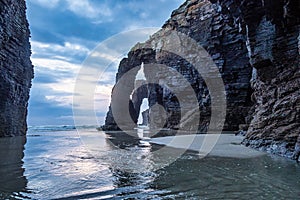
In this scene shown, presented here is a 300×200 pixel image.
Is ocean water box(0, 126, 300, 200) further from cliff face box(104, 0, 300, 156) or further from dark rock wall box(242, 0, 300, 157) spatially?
cliff face box(104, 0, 300, 156)

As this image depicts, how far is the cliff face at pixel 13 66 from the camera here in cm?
2220

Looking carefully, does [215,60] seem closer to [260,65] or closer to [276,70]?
[260,65]

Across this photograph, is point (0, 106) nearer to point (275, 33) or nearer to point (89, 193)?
point (89, 193)

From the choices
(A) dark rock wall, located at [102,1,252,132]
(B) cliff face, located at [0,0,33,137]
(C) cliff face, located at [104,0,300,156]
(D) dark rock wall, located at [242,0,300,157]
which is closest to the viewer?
(D) dark rock wall, located at [242,0,300,157]

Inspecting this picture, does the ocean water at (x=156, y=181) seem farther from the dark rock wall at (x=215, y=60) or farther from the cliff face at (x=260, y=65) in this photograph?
the dark rock wall at (x=215, y=60)

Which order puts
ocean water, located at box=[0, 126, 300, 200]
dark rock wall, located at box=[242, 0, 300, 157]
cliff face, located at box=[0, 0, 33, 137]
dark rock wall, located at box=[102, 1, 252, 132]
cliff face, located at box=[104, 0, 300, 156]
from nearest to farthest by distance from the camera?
ocean water, located at box=[0, 126, 300, 200] < dark rock wall, located at box=[242, 0, 300, 157] < cliff face, located at box=[104, 0, 300, 156] < cliff face, located at box=[0, 0, 33, 137] < dark rock wall, located at box=[102, 1, 252, 132]

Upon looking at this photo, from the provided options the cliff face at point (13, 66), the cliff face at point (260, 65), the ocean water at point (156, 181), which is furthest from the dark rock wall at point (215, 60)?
the cliff face at point (13, 66)

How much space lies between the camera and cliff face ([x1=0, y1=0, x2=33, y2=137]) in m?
22.2

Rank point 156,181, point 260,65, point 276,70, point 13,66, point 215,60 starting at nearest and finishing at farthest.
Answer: point 156,181
point 276,70
point 260,65
point 13,66
point 215,60

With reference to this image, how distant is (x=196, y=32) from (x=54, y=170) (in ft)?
96.3

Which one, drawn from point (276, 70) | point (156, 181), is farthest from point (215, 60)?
point (156, 181)

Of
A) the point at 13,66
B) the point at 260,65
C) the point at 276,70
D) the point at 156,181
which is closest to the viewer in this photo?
the point at 156,181

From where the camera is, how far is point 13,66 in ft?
81.4

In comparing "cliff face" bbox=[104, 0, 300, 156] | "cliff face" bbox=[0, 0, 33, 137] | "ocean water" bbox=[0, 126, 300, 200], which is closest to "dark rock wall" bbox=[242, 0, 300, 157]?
"cliff face" bbox=[104, 0, 300, 156]
